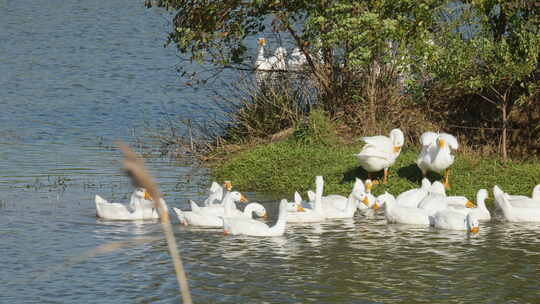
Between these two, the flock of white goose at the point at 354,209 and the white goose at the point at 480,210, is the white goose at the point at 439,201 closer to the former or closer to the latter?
the flock of white goose at the point at 354,209

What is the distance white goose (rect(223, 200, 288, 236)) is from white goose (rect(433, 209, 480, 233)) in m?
2.37

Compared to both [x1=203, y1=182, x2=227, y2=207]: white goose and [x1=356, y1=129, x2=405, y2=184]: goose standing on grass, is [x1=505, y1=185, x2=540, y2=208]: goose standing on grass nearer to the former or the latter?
[x1=356, y1=129, x2=405, y2=184]: goose standing on grass

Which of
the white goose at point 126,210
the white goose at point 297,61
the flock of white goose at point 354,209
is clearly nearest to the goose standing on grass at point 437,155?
the flock of white goose at point 354,209

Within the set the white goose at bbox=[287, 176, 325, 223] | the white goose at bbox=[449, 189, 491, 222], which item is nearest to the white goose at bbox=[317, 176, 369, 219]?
the white goose at bbox=[287, 176, 325, 223]

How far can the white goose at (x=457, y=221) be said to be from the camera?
13.1m

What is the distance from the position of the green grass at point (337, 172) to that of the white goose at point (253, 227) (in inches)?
142

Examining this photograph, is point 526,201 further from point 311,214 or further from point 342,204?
point 311,214

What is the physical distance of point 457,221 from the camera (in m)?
13.3

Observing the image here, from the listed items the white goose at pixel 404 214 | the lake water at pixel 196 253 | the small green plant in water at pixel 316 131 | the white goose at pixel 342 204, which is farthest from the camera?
the small green plant in water at pixel 316 131

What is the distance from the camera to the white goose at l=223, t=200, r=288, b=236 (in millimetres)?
12805

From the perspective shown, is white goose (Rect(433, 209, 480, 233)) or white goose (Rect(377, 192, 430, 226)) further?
white goose (Rect(377, 192, 430, 226))

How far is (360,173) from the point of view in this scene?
17.1m

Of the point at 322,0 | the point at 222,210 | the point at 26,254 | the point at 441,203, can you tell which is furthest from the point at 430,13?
the point at 26,254

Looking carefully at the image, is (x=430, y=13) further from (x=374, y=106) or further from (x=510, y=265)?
(x=510, y=265)
